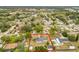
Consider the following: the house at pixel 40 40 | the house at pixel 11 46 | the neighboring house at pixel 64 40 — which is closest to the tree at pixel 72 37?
the neighboring house at pixel 64 40

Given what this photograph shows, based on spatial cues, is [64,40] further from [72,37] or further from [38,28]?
[38,28]

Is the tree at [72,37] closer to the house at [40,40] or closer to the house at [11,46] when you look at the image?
the house at [40,40]

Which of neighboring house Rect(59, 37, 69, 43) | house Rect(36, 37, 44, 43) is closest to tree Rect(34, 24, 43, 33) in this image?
house Rect(36, 37, 44, 43)

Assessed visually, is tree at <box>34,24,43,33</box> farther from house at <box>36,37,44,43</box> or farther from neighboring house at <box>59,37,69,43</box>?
neighboring house at <box>59,37,69,43</box>

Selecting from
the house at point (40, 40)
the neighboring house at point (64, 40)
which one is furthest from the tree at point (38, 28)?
the neighboring house at point (64, 40)

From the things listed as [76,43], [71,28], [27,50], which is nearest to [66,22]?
[71,28]

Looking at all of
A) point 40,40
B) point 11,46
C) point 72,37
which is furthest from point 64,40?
point 11,46

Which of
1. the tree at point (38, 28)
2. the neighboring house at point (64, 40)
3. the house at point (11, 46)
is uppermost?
the tree at point (38, 28)

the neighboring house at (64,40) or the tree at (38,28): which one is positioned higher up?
the tree at (38,28)

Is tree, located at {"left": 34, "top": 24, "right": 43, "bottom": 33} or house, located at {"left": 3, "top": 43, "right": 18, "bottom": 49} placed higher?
tree, located at {"left": 34, "top": 24, "right": 43, "bottom": 33}
